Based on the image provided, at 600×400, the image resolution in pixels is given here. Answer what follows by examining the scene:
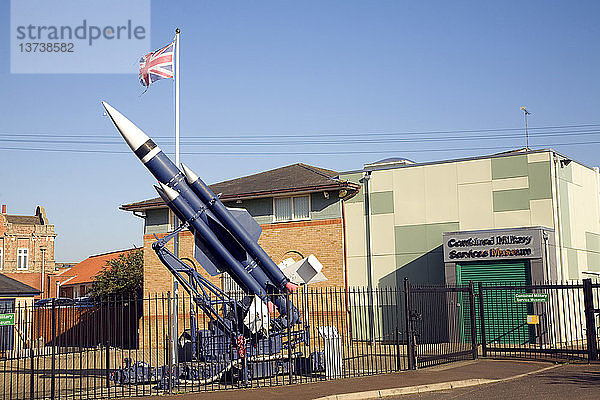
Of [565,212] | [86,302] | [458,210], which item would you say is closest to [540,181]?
[565,212]

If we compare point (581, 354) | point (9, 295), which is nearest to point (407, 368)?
point (581, 354)

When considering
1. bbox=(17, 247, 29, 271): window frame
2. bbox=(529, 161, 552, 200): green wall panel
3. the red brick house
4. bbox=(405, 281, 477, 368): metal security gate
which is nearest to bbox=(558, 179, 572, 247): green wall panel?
bbox=(529, 161, 552, 200): green wall panel

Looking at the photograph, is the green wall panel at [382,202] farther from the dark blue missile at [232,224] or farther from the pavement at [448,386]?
the pavement at [448,386]

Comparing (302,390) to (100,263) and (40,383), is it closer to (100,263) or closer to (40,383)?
(40,383)

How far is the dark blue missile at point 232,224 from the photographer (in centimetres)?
1809

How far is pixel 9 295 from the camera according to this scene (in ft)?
102

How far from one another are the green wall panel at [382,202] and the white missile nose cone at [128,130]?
14.4m

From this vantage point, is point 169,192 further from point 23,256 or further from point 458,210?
point 23,256

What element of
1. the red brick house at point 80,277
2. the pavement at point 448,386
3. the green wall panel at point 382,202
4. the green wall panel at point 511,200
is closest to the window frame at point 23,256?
the red brick house at point 80,277

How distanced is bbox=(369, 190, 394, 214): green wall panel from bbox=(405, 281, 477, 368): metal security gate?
7.14 meters

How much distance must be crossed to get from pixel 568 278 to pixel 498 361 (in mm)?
9059

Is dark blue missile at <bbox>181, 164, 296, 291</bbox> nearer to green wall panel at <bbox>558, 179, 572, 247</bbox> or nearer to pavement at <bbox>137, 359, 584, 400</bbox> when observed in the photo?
pavement at <bbox>137, 359, 584, 400</bbox>

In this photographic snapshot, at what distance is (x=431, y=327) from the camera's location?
2045cm

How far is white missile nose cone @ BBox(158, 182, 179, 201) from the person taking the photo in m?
17.8
